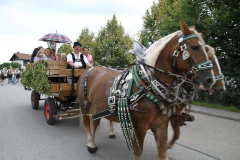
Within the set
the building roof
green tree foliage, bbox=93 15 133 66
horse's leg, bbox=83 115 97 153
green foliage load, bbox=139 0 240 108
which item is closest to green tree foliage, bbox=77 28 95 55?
green tree foliage, bbox=93 15 133 66

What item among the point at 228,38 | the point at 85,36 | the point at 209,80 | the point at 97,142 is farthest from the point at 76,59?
the point at 85,36

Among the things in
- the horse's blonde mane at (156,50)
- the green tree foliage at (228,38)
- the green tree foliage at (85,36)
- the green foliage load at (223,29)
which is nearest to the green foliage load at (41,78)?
the horse's blonde mane at (156,50)

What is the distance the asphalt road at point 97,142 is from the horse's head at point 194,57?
193 centimetres

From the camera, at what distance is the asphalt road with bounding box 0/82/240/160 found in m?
3.30

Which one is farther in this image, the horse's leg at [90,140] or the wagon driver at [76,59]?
the wagon driver at [76,59]

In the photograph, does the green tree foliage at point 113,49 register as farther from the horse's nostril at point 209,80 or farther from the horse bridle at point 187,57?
the horse's nostril at point 209,80

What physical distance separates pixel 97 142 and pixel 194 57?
112 inches

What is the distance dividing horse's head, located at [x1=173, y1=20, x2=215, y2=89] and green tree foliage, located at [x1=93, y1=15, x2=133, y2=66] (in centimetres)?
1238

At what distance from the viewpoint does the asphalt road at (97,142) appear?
130 inches

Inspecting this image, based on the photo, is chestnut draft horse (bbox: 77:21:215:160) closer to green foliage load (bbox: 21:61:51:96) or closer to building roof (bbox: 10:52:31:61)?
green foliage load (bbox: 21:61:51:96)

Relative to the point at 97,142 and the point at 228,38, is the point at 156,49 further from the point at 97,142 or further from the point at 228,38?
the point at 228,38

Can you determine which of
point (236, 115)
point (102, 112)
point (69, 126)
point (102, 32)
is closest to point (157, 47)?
point (102, 112)

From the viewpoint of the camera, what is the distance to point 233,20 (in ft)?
21.4

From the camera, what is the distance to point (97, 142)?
3.91 meters
